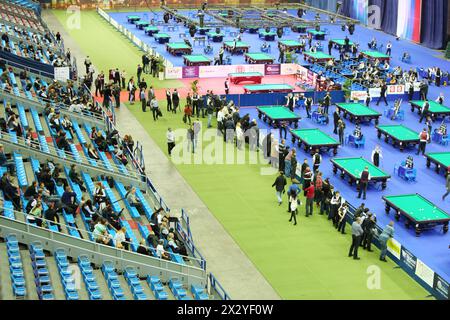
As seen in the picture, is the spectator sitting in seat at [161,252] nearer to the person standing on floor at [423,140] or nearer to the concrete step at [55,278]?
the concrete step at [55,278]

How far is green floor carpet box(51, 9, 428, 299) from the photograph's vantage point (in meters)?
23.1

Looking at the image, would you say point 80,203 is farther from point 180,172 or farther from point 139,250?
point 180,172

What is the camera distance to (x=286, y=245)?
2603 cm

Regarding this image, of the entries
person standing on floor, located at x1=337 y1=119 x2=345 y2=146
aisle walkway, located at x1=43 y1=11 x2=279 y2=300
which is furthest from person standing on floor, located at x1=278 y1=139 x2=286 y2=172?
person standing on floor, located at x1=337 y1=119 x2=345 y2=146

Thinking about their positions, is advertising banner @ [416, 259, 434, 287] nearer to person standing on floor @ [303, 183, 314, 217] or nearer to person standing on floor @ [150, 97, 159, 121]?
person standing on floor @ [303, 183, 314, 217]

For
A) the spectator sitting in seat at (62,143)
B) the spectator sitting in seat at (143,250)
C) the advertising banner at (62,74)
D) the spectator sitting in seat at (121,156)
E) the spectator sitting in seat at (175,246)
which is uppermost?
the advertising banner at (62,74)

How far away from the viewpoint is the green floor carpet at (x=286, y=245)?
23.1 m

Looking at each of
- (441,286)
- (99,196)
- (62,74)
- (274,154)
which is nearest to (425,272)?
(441,286)

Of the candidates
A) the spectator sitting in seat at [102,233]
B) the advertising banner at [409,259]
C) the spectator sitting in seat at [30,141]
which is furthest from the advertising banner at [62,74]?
the advertising banner at [409,259]

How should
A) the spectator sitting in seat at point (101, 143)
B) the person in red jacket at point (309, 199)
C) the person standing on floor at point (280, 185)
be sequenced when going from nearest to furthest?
the person in red jacket at point (309, 199)
the person standing on floor at point (280, 185)
the spectator sitting in seat at point (101, 143)

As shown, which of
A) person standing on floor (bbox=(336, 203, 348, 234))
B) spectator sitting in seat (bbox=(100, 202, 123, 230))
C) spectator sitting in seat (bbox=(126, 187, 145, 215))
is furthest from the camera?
person standing on floor (bbox=(336, 203, 348, 234))

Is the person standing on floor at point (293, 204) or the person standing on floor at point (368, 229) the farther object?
the person standing on floor at point (293, 204)

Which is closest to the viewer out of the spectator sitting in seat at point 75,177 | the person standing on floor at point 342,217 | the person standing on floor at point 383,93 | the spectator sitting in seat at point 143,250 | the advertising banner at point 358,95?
the spectator sitting in seat at point 143,250
